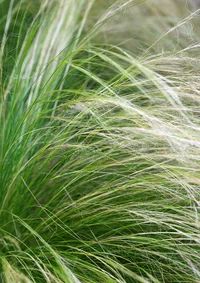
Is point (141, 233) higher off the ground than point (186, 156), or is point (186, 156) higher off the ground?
point (186, 156)

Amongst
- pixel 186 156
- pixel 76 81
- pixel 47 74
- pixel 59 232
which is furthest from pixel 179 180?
pixel 76 81

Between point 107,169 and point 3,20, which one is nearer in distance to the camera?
point 107,169

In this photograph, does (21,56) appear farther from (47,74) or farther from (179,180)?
(179,180)

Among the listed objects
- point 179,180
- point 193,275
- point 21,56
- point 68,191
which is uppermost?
point 21,56

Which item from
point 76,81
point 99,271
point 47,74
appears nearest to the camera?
point 99,271

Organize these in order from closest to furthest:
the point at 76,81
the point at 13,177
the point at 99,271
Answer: the point at 99,271 → the point at 13,177 → the point at 76,81

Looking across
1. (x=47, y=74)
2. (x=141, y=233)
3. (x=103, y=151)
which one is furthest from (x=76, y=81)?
(x=141, y=233)
